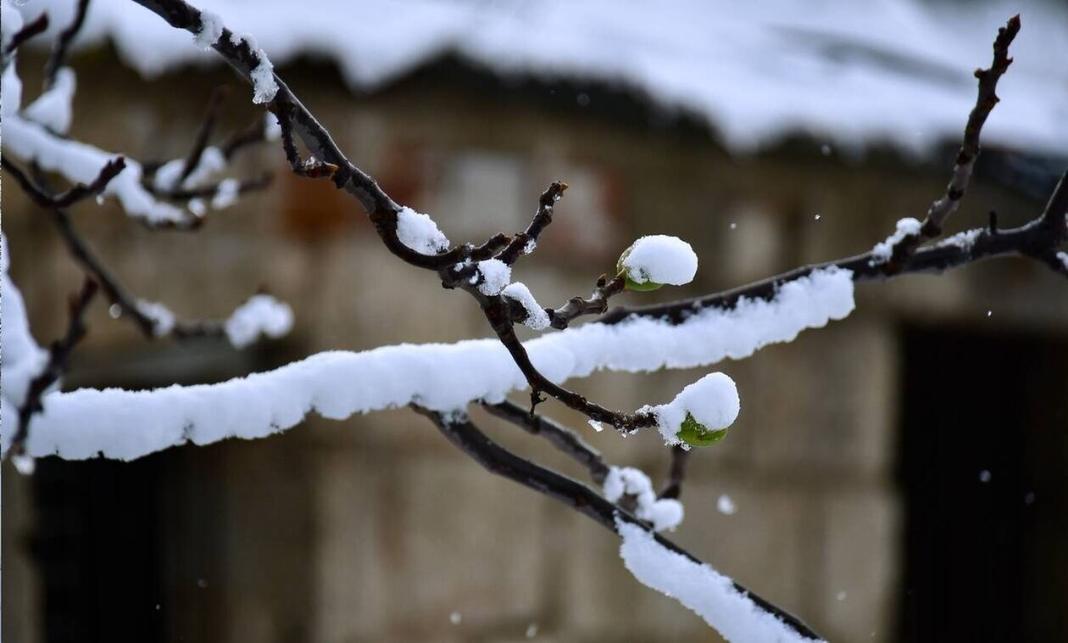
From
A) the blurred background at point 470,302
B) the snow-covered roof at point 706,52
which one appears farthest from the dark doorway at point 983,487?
the snow-covered roof at point 706,52

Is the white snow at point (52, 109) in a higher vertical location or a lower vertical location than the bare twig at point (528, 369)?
higher

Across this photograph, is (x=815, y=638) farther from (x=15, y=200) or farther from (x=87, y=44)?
(x=15, y=200)

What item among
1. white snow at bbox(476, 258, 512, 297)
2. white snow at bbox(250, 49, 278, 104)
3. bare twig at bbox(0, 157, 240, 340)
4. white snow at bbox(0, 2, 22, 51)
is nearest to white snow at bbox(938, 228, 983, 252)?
white snow at bbox(476, 258, 512, 297)

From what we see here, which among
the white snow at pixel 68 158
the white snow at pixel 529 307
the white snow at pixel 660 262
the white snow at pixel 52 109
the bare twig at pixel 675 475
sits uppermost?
the white snow at pixel 52 109

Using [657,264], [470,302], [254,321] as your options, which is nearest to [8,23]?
[657,264]

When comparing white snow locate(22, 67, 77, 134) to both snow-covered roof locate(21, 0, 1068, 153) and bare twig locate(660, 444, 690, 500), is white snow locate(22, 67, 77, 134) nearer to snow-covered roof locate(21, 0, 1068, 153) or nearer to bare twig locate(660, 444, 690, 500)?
snow-covered roof locate(21, 0, 1068, 153)

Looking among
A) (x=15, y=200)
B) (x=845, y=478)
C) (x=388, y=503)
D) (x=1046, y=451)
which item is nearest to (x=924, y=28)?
(x=1046, y=451)

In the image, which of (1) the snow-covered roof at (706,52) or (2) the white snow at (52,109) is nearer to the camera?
(2) the white snow at (52,109)

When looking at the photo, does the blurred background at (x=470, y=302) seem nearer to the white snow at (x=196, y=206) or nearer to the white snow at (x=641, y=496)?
the white snow at (x=196, y=206)
